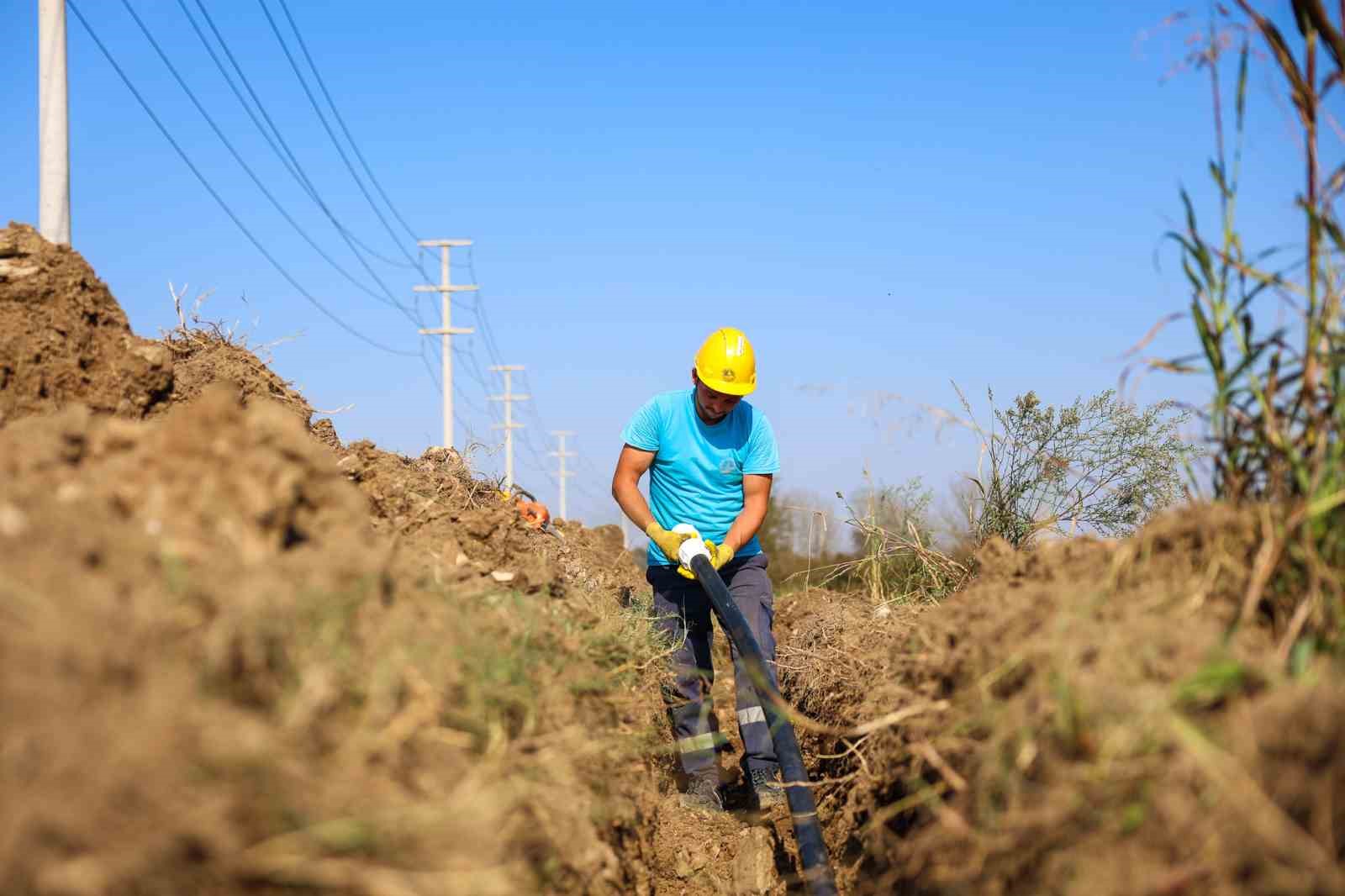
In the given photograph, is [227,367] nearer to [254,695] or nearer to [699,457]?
[699,457]

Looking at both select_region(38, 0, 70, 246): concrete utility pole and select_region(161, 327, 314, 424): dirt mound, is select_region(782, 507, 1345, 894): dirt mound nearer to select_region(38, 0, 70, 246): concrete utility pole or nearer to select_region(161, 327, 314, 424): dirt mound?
select_region(161, 327, 314, 424): dirt mound

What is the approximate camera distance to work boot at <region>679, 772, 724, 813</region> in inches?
211

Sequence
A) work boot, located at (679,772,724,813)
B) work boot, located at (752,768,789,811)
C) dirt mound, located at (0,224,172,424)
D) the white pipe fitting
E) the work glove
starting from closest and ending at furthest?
1. dirt mound, located at (0,224,172,424)
2. work boot, located at (752,768,789,811)
3. work boot, located at (679,772,724,813)
4. the white pipe fitting
5. the work glove

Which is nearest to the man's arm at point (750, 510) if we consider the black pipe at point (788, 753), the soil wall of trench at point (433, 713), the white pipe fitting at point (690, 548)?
the white pipe fitting at point (690, 548)

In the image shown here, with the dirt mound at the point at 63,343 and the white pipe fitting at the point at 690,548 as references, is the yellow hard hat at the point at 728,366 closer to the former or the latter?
the white pipe fitting at the point at 690,548

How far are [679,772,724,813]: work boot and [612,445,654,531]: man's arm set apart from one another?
1.46m

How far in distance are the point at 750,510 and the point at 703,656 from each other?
97 centimetres

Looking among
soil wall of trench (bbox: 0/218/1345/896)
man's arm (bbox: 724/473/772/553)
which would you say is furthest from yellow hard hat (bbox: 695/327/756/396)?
soil wall of trench (bbox: 0/218/1345/896)

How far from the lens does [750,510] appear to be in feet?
19.4

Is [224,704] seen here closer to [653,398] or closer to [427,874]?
→ [427,874]

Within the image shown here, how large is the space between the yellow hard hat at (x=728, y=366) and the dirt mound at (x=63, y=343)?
109 inches

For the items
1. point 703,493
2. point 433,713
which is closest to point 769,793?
point 703,493

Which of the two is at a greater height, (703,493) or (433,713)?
(703,493)

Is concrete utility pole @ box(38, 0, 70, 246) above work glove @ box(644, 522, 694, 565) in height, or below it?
above
